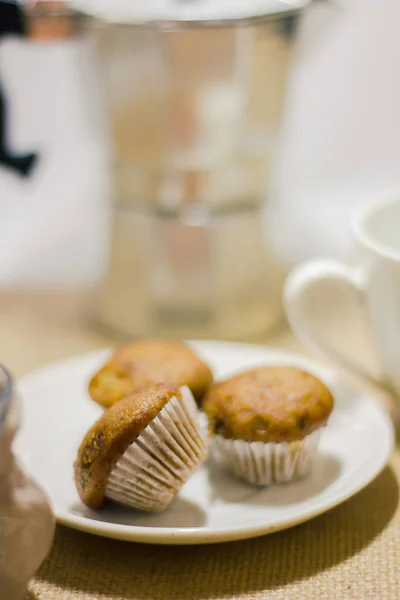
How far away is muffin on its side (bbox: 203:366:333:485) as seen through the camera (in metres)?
→ 0.46

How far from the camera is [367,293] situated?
0.55 metres

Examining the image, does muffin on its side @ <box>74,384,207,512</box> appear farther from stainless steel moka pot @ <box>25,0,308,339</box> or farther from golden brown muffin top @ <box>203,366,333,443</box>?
stainless steel moka pot @ <box>25,0,308,339</box>

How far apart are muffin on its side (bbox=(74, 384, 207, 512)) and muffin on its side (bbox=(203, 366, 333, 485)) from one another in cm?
3

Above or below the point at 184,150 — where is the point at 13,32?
above

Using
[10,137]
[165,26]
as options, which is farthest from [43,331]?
[165,26]

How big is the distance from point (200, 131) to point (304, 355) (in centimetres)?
20

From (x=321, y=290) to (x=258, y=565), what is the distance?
0.20 metres

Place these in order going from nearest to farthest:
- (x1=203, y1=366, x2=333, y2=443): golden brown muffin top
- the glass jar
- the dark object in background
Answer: the glass jar
(x1=203, y1=366, x2=333, y2=443): golden brown muffin top
the dark object in background

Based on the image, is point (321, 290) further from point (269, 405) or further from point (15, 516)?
point (15, 516)

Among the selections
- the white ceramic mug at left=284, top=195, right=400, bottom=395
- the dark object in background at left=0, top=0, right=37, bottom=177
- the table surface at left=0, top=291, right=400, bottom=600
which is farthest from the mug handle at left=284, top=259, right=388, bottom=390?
the dark object in background at left=0, top=0, right=37, bottom=177

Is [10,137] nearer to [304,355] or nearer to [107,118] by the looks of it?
→ [107,118]

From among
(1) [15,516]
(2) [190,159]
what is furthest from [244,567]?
(2) [190,159]

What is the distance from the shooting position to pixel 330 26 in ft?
2.52

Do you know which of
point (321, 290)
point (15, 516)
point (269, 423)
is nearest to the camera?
point (15, 516)
